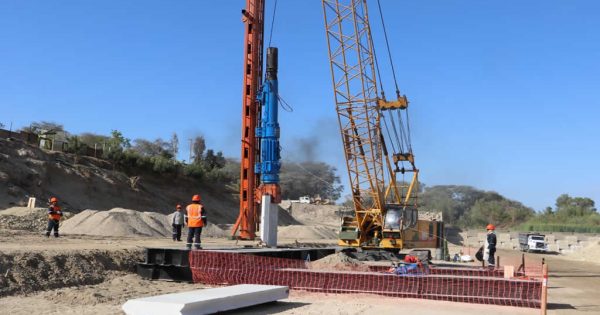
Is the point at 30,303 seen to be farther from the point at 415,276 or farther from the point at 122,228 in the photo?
the point at 122,228

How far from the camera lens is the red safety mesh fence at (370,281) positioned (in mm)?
12070

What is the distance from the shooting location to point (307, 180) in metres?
119

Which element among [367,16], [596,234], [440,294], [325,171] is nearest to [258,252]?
[440,294]

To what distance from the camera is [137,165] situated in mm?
53594

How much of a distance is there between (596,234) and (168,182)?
150ft

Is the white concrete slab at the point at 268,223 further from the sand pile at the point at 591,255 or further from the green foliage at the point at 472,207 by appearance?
the green foliage at the point at 472,207

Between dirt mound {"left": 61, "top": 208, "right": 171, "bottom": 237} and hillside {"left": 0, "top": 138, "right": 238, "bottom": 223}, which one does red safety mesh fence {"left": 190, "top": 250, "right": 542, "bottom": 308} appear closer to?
dirt mound {"left": 61, "top": 208, "right": 171, "bottom": 237}

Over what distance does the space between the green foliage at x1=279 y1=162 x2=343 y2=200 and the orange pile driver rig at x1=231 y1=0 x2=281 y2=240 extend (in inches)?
3066

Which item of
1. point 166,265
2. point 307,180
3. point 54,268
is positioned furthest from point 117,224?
point 307,180

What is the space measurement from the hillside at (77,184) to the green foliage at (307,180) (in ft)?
163

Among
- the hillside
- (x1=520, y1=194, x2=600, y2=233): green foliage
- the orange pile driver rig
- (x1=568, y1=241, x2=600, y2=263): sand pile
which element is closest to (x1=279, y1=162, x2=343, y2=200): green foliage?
(x1=520, y1=194, x2=600, y2=233): green foliage

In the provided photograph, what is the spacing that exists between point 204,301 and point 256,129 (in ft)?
51.1

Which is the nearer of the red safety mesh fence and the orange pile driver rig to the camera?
the red safety mesh fence

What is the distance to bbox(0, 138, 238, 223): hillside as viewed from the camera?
3888 cm
